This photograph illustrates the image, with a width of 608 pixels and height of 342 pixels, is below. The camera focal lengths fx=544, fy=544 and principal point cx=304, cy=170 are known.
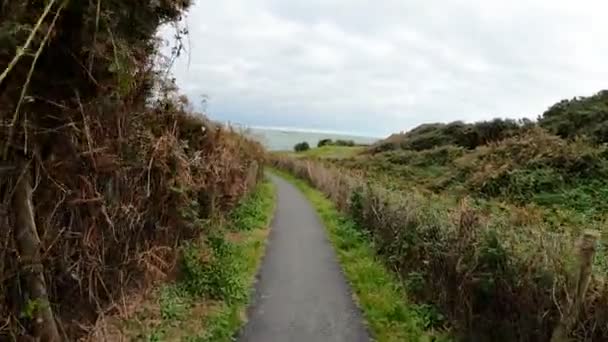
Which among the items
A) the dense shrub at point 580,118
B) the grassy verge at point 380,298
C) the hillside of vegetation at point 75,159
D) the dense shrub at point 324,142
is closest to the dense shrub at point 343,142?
the dense shrub at point 324,142

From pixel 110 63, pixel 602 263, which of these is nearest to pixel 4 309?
pixel 110 63

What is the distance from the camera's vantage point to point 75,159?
5.35 metres

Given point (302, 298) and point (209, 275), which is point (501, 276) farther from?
point (209, 275)

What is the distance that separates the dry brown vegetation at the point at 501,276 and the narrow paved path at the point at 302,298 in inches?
48.0

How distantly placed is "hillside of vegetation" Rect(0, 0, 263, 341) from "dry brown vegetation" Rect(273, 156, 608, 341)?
3.97 m

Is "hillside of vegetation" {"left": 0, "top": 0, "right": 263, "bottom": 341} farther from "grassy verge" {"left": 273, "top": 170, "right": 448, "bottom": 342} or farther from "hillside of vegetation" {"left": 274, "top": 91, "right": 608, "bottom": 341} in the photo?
"hillside of vegetation" {"left": 274, "top": 91, "right": 608, "bottom": 341}

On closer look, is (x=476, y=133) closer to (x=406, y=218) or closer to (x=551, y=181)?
(x=551, y=181)

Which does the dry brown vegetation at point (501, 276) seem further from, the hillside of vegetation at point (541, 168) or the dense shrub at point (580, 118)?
the dense shrub at point (580, 118)

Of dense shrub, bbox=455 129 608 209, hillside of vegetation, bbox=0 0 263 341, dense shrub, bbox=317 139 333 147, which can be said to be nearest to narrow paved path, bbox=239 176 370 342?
hillside of vegetation, bbox=0 0 263 341

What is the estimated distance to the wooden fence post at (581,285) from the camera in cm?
498

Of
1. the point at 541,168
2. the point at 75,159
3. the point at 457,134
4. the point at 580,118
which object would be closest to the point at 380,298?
the point at 75,159

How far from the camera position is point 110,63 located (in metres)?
4.58

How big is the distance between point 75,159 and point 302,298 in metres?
4.57

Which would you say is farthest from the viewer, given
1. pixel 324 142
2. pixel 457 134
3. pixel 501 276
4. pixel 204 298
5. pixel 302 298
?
pixel 324 142
